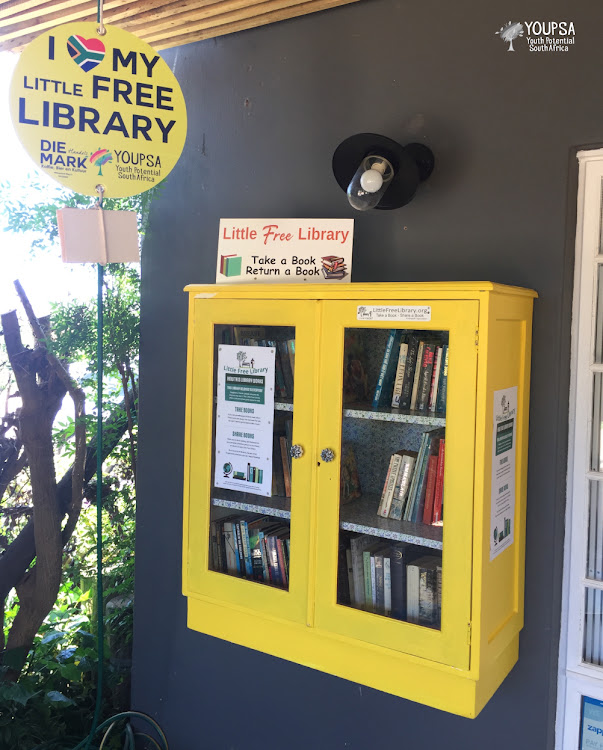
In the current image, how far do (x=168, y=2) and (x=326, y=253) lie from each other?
3.88 feet

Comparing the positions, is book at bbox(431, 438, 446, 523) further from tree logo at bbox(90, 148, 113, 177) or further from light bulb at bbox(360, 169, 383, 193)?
tree logo at bbox(90, 148, 113, 177)

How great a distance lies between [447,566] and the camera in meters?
2.00

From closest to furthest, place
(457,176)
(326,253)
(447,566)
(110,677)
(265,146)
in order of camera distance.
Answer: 1. (447,566)
2. (457,176)
3. (326,253)
4. (265,146)
5. (110,677)

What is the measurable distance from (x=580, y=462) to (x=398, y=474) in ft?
2.10

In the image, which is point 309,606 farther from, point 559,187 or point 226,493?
point 559,187

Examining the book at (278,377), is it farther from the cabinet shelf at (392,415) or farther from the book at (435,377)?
the book at (435,377)

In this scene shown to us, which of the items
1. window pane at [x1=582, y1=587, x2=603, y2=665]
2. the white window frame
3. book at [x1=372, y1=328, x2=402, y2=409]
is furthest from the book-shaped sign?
window pane at [x1=582, y1=587, x2=603, y2=665]

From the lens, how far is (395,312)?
6.80 ft

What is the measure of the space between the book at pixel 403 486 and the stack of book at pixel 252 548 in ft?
1.33

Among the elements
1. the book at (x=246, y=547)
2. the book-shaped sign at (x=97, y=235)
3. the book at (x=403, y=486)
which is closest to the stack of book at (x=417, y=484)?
the book at (x=403, y=486)

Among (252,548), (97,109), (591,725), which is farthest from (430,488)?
(97,109)

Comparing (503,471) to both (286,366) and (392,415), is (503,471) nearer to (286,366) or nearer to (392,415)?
(392,415)

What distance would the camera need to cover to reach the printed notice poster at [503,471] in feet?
6.66

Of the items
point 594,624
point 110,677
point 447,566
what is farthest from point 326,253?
point 110,677
